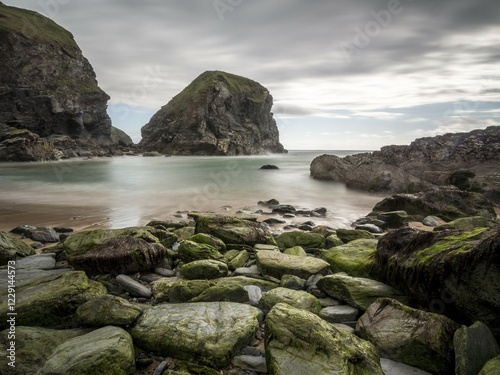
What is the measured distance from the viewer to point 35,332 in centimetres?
296

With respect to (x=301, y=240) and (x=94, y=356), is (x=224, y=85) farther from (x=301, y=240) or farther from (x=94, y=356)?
(x=94, y=356)

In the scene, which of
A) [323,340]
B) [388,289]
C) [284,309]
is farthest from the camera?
[388,289]

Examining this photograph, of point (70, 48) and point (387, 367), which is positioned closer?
point (387, 367)

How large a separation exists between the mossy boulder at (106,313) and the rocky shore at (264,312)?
0.04 ft

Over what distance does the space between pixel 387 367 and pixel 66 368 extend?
9.39ft

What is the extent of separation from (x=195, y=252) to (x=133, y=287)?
1386 millimetres

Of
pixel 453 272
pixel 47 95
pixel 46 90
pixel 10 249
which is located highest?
pixel 46 90

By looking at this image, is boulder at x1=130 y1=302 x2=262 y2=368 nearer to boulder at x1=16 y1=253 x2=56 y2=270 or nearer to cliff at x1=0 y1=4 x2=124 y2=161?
boulder at x1=16 y1=253 x2=56 y2=270

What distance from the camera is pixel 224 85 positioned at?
124 m

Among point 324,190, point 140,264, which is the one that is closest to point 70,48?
point 324,190

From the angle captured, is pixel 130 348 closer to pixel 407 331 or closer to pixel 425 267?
pixel 407 331

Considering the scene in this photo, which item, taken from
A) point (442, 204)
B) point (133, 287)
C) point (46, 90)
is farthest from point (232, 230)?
point (46, 90)

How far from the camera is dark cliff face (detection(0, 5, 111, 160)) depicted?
6531 cm

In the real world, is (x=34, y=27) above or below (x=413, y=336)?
above
